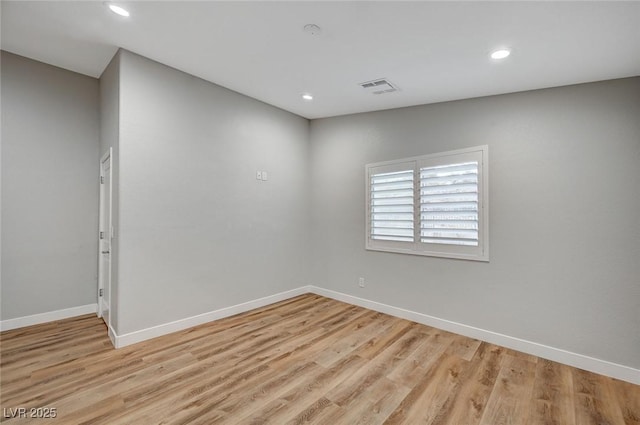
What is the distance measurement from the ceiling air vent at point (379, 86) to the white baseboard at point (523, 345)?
9.42ft

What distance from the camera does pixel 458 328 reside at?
11.3 ft

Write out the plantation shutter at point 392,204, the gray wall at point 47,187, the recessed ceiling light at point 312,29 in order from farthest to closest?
the plantation shutter at point 392,204 < the gray wall at point 47,187 < the recessed ceiling light at point 312,29

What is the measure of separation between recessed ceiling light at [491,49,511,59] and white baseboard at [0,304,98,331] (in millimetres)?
5444

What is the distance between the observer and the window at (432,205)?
3334 millimetres

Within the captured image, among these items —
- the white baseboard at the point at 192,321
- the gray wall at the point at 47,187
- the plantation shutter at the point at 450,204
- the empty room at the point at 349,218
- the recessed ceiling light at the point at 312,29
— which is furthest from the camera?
the plantation shutter at the point at 450,204

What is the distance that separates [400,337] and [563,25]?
3.18 m

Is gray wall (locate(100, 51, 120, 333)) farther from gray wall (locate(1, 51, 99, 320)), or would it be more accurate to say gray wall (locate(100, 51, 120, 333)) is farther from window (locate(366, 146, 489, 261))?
window (locate(366, 146, 489, 261))

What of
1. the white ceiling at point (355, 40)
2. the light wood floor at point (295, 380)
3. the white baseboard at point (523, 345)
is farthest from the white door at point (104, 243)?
the white baseboard at point (523, 345)

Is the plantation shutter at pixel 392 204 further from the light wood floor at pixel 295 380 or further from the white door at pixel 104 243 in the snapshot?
the white door at pixel 104 243

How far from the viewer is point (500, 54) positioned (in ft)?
8.25

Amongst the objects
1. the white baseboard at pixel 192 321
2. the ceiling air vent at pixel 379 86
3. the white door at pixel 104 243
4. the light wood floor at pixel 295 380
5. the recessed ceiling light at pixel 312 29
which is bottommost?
the light wood floor at pixel 295 380

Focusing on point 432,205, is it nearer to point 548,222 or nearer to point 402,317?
Answer: point 548,222

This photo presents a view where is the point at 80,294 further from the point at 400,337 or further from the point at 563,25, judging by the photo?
the point at 563,25

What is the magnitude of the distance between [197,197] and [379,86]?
8.47 feet
